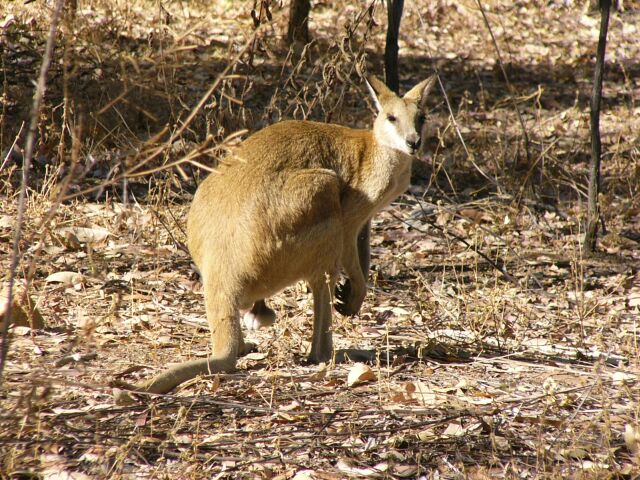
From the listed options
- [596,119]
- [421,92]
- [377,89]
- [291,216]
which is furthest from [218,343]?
[596,119]

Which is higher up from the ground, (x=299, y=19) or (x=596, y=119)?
(x=299, y=19)

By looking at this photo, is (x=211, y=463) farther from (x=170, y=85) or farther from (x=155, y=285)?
(x=170, y=85)

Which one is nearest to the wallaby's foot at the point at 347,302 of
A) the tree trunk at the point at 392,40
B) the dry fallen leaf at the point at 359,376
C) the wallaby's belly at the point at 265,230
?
the wallaby's belly at the point at 265,230

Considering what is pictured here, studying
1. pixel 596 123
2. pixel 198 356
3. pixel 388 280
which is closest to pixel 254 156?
pixel 198 356

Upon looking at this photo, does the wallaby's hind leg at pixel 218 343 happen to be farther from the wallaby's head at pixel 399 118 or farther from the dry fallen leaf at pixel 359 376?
the wallaby's head at pixel 399 118

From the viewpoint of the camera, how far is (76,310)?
18.6 feet

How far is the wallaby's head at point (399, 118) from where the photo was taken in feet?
17.8

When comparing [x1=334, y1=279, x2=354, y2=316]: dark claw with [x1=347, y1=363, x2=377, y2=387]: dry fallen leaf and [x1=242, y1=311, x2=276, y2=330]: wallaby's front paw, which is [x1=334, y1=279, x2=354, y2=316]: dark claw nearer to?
[x1=242, y1=311, x2=276, y2=330]: wallaby's front paw

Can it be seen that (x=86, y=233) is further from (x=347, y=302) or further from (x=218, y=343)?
(x=218, y=343)

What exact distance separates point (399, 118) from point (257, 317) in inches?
64.7

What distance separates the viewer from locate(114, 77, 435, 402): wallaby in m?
4.64

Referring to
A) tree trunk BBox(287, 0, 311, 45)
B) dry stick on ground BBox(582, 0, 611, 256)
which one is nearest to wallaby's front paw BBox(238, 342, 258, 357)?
dry stick on ground BBox(582, 0, 611, 256)

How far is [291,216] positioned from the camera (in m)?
4.81

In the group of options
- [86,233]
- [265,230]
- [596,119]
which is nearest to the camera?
[265,230]
